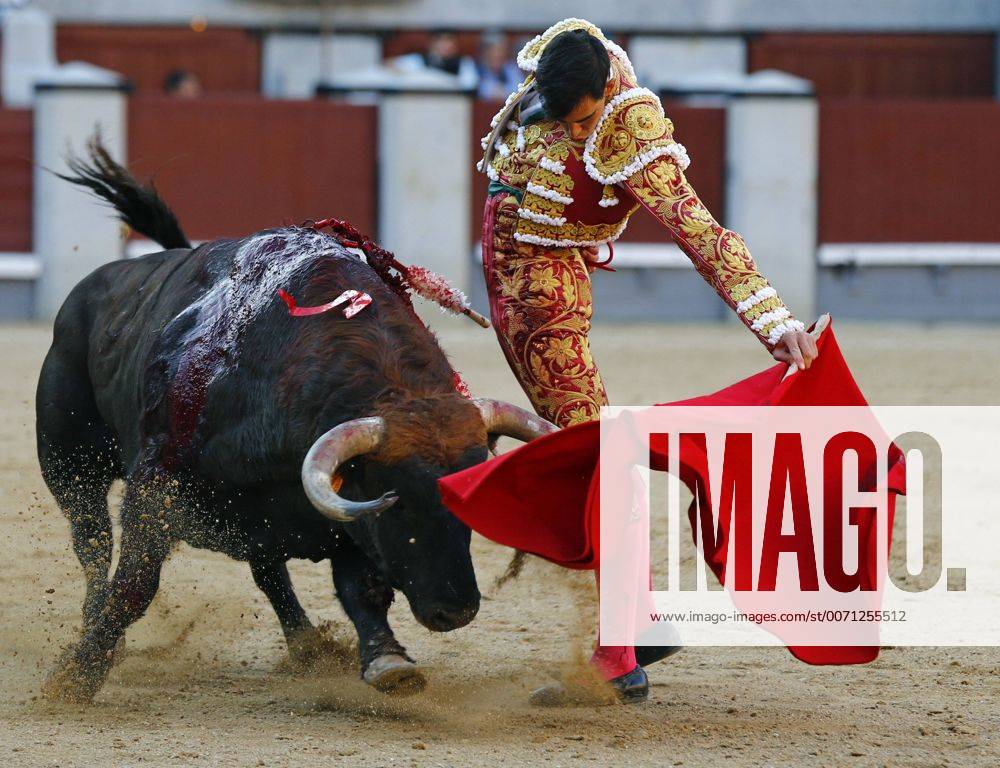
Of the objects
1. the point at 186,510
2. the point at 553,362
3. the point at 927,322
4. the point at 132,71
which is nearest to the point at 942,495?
the point at 553,362

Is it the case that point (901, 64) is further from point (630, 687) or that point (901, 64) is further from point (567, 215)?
point (630, 687)

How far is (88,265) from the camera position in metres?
10.0

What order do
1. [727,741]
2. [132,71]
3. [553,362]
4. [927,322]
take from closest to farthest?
[727,741]
[553,362]
[927,322]
[132,71]

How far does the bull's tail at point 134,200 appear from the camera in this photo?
3740 mm

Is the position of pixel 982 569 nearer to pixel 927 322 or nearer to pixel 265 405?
pixel 265 405

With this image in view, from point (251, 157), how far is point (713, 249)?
752cm

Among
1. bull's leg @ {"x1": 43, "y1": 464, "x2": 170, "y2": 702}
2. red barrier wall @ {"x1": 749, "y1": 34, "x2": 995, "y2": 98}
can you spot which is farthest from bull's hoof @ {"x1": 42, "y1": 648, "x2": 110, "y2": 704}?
red barrier wall @ {"x1": 749, "y1": 34, "x2": 995, "y2": 98}

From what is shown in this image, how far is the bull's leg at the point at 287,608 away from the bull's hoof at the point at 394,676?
45 cm

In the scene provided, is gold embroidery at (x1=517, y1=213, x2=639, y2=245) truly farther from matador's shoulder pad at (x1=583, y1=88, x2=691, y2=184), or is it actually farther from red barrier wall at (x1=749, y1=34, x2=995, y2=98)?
red barrier wall at (x1=749, y1=34, x2=995, y2=98)

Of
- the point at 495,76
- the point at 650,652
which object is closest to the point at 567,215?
the point at 650,652

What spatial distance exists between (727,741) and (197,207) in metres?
7.77

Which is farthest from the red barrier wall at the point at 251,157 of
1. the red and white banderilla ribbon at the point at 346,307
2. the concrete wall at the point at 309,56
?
the red and white banderilla ribbon at the point at 346,307

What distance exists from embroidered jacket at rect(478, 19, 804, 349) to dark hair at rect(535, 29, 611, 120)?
104 millimetres

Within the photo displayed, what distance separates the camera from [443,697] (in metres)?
2.89
